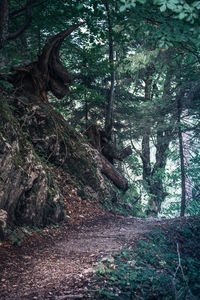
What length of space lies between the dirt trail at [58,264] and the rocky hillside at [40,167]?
2.44ft

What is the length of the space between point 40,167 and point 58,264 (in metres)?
2.76

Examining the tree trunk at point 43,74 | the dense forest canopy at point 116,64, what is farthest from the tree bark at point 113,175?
the tree trunk at point 43,74

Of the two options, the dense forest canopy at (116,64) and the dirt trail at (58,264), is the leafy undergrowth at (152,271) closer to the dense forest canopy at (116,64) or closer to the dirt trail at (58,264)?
the dirt trail at (58,264)

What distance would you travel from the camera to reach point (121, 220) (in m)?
7.96

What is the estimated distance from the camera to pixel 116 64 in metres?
10.7

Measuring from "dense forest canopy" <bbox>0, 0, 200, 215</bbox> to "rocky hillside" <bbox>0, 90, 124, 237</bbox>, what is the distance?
1.12 metres

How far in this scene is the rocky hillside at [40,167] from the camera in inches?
194

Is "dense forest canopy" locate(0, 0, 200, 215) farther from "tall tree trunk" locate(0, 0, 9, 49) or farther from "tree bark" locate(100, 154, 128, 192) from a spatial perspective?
"tree bark" locate(100, 154, 128, 192)

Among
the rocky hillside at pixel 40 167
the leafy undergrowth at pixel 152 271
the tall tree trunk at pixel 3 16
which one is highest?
the tall tree trunk at pixel 3 16

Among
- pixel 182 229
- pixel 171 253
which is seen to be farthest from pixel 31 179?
pixel 182 229

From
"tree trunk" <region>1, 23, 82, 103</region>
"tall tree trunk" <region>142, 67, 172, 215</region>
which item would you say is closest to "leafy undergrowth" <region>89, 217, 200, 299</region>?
"tree trunk" <region>1, 23, 82, 103</region>

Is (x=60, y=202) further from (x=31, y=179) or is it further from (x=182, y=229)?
Result: (x=182, y=229)

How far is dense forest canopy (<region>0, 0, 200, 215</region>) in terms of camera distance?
4.52m

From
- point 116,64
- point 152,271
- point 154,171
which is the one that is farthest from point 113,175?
point 152,271
